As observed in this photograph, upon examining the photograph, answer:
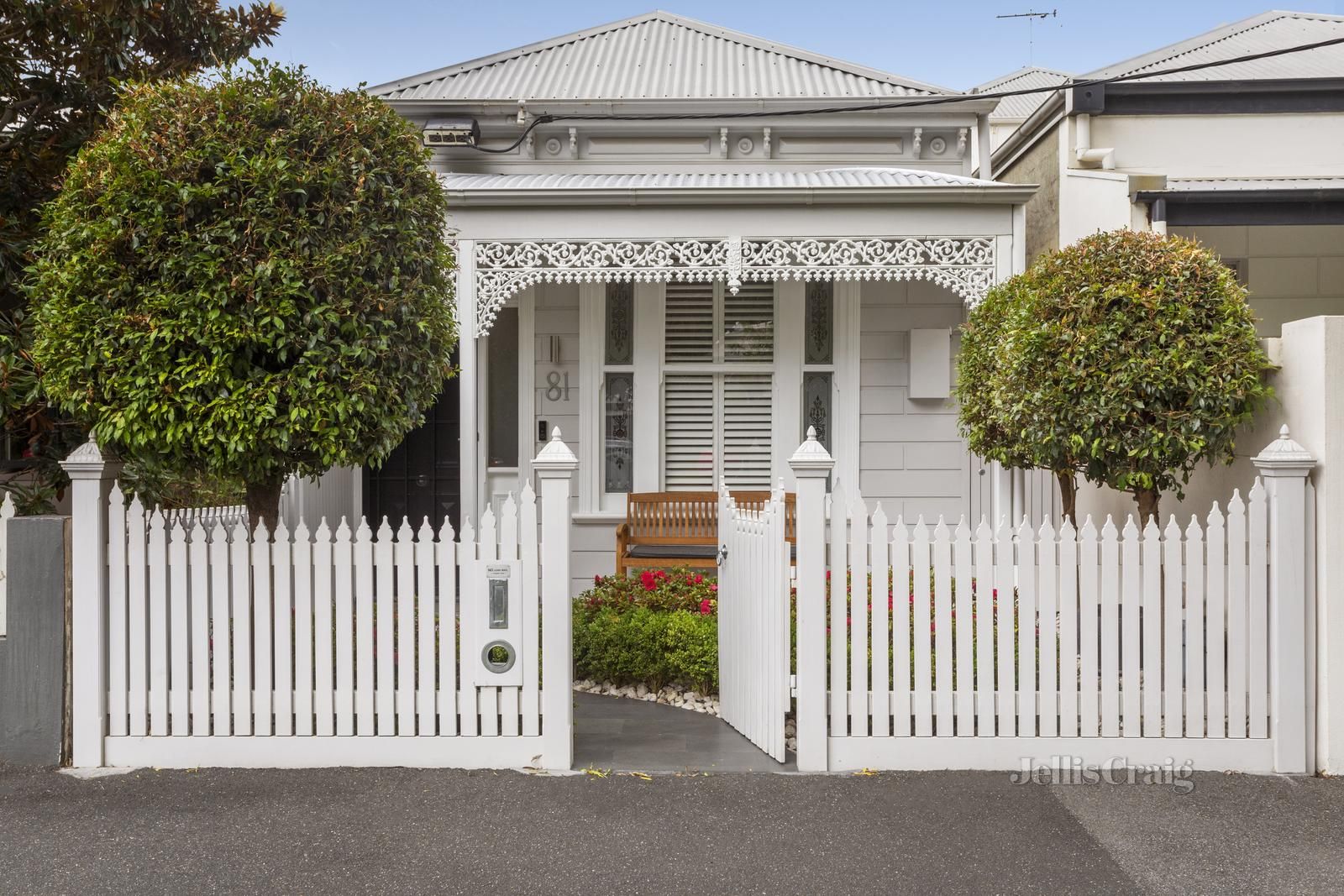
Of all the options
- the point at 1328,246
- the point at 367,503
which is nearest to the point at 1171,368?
the point at 1328,246

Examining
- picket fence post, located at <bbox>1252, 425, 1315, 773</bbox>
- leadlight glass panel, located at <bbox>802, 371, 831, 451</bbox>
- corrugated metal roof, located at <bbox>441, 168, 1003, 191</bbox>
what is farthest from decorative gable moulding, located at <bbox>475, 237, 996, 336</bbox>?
picket fence post, located at <bbox>1252, 425, 1315, 773</bbox>

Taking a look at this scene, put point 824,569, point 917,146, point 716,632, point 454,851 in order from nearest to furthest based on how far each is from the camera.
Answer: point 454,851 → point 824,569 → point 716,632 → point 917,146

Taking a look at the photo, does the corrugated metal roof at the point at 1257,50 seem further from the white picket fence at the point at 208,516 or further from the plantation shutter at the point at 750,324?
the white picket fence at the point at 208,516

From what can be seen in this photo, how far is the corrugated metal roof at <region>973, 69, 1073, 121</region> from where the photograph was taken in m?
15.8

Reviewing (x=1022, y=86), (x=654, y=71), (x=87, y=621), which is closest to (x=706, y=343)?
(x=654, y=71)

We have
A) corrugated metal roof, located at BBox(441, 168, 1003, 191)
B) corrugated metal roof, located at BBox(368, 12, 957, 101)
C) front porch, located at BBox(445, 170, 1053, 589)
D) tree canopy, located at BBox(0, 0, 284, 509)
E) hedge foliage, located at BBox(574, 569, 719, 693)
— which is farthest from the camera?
corrugated metal roof, located at BBox(368, 12, 957, 101)

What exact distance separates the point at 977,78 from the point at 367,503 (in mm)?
15236

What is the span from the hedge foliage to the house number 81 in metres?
2.97

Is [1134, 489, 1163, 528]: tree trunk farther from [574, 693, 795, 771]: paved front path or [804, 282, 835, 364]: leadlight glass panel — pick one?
[804, 282, 835, 364]: leadlight glass panel

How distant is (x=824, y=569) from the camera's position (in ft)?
15.2

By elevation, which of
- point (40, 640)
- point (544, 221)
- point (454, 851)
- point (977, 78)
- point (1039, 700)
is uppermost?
point (977, 78)

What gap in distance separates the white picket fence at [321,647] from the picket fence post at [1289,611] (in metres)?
3.35

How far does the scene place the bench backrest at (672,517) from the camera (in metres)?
8.68

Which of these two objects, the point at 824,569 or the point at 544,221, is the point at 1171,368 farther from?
the point at 544,221
